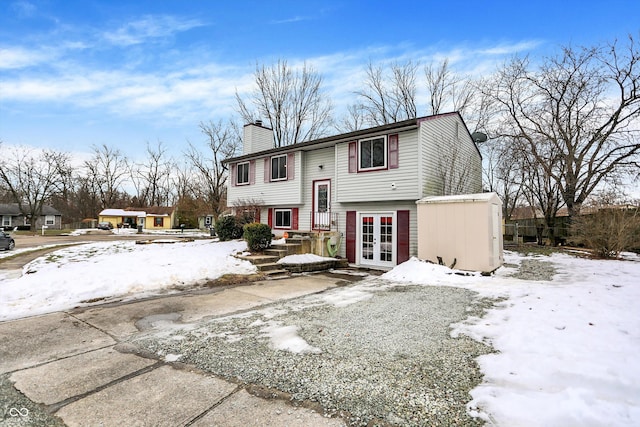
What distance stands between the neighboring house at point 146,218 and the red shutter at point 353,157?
137ft

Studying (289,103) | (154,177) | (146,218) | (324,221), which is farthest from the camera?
(154,177)

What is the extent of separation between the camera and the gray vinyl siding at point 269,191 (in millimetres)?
14250

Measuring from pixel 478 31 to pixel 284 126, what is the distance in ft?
57.4

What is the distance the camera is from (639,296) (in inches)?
215

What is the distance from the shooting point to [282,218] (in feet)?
50.1

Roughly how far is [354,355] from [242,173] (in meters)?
15.0

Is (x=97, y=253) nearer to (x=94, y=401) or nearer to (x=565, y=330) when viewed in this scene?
(x=94, y=401)

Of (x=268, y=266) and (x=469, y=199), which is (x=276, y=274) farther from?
(x=469, y=199)

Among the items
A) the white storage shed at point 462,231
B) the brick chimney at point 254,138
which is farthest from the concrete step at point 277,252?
Result: the brick chimney at point 254,138

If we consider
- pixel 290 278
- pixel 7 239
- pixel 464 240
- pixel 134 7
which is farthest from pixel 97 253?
pixel 464 240

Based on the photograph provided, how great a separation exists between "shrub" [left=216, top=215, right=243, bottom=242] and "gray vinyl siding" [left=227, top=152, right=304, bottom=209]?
4.42 ft

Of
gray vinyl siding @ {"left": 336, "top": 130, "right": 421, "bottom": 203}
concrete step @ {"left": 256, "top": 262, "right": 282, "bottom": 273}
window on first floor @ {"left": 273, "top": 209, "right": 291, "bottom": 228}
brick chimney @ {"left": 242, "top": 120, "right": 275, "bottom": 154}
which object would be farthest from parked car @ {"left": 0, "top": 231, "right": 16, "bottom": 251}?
gray vinyl siding @ {"left": 336, "top": 130, "right": 421, "bottom": 203}

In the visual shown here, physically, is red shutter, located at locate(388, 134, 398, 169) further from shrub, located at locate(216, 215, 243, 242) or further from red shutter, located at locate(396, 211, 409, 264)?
shrub, located at locate(216, 215, 243, 242)

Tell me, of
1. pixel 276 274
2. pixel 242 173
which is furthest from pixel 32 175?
pixel 276 274
